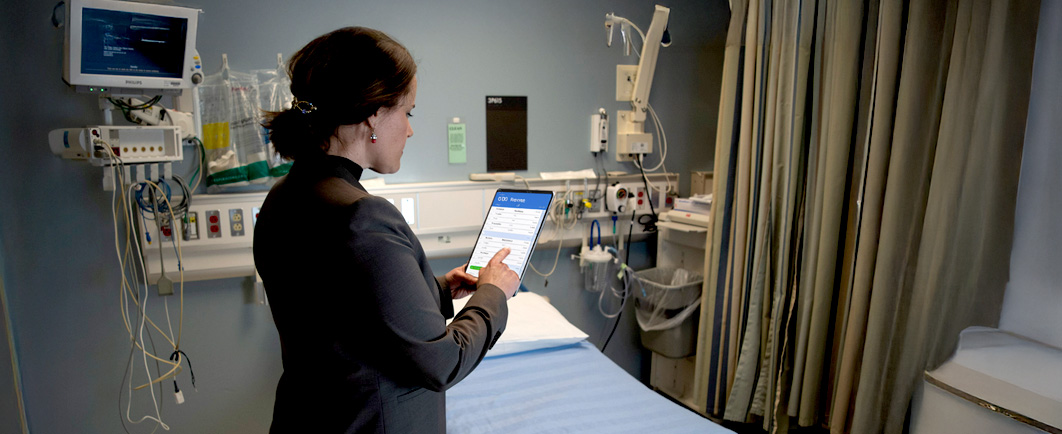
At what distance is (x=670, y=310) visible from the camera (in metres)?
2.56

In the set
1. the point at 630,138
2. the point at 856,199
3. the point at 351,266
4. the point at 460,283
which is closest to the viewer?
the point at 351,266

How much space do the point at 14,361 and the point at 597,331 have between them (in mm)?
→ 2278

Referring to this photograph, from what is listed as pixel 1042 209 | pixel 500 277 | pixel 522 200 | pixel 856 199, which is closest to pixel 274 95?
pixel 522 200

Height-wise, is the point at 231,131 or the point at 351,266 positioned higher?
the point at 231,131

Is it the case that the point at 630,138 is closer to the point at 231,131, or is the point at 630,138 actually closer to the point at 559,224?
the point at 559,224

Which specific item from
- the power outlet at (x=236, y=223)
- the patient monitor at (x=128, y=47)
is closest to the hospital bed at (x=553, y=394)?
the power outlet at (x=236, y=223)

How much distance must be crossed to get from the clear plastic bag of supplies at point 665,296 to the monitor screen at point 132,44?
1.97 meters

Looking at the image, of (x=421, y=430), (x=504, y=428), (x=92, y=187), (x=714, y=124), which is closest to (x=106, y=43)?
(x=92, y=187)

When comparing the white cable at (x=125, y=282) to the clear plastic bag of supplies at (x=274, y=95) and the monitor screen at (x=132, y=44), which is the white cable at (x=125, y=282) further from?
the clear plastic bag of supplies at (x=274, y=95)

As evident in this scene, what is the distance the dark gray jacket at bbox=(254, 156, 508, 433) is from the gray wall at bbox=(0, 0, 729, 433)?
1.14 m

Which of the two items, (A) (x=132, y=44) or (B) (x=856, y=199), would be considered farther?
(B) (x=856, y=199)

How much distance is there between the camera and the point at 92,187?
186 centimetres

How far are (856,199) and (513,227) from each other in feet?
4.02

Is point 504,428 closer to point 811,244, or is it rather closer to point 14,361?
point 811,244
